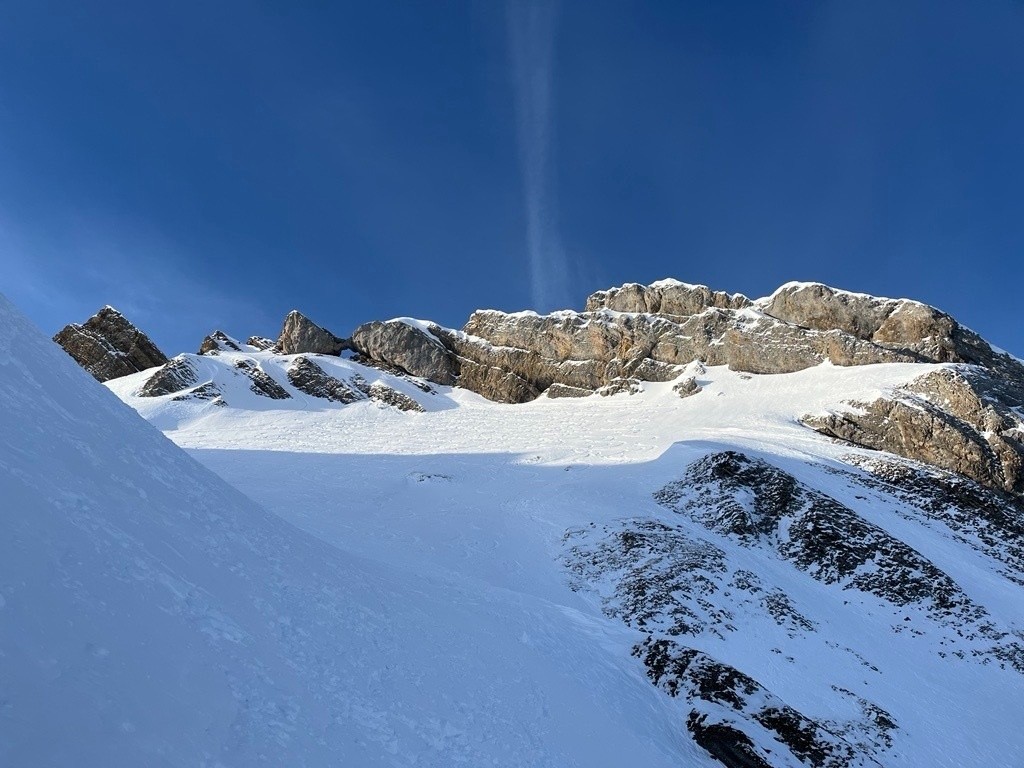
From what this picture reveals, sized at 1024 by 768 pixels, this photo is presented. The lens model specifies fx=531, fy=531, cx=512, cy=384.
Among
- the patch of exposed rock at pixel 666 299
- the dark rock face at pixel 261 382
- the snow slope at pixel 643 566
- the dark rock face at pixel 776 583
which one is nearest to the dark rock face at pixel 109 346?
the dark rock face at pixel 261 382

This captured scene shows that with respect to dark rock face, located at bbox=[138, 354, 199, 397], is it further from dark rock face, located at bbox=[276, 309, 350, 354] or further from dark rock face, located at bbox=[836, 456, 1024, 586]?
dark rock face, located at bbox=[836, 456, 1024, 586]

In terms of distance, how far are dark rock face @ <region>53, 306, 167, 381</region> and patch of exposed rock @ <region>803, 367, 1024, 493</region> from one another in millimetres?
75324

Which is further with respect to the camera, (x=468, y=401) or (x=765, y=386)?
(x=468, y=401)

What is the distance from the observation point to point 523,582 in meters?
18.2

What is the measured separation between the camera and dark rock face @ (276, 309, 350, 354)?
265ft

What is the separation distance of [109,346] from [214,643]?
75.4 meters

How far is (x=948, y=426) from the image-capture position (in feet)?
129

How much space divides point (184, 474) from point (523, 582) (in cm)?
1134

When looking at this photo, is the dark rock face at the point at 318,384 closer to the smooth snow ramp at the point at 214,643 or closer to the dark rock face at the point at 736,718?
the smooth snow ramp at the point at 214,643

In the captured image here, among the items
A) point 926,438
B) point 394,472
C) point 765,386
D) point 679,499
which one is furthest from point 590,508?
point 765,386

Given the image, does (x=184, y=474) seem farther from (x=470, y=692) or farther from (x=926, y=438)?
(x=926, y=438)

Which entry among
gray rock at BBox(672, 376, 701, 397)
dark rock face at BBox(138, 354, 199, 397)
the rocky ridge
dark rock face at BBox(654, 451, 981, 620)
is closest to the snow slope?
dark rock face at BBox(654, 451, 981, 620)

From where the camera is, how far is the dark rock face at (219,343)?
79750 millimetres

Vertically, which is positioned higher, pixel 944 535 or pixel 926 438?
pixel 926 438
